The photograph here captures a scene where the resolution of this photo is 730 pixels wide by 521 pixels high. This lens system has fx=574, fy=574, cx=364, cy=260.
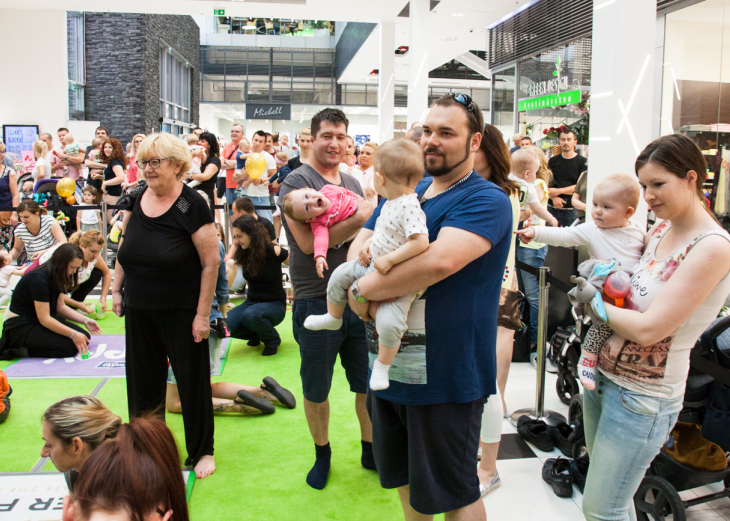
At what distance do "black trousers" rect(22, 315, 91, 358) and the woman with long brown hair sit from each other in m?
3.63

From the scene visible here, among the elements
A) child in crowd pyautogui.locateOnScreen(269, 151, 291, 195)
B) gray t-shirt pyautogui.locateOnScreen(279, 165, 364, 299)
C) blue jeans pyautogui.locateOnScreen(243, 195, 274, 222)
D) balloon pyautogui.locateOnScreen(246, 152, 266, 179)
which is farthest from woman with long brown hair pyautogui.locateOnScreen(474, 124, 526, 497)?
blue jeans pyautogui.locateOnScreen(243, 195, 274, 222)

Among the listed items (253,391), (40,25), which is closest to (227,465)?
(253,391)

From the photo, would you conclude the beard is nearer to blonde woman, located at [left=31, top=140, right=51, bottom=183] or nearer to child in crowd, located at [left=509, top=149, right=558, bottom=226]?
child in crowd, located at [left=509, top=149, right=558, bottom=226]

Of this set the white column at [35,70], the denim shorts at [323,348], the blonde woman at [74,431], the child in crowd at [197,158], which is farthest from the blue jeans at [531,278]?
the white column at [35,70]

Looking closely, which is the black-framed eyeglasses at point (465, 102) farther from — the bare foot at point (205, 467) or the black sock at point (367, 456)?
the bare foot at point (205, 467)

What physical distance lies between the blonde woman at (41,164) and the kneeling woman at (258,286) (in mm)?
6155

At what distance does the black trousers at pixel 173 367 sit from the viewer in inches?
111

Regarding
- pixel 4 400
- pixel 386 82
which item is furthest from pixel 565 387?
pixel 386 82

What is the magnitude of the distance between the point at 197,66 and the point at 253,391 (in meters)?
26.2

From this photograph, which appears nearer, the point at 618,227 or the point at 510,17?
the point at 618,227

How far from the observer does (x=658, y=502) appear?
7.55 ft

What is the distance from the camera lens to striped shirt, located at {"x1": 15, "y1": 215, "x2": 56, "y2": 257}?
6.26 m

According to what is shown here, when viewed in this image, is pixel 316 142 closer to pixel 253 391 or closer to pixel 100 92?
pixel 253 391

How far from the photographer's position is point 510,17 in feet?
39.7
